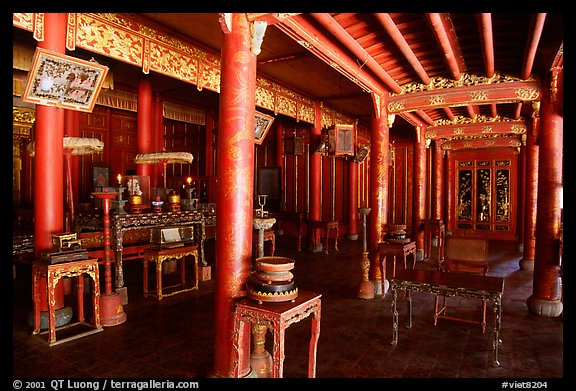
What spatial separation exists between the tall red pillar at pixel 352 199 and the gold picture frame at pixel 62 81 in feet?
29.0

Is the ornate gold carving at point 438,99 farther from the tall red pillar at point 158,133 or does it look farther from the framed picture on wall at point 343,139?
the tall red pillar at point 158,133

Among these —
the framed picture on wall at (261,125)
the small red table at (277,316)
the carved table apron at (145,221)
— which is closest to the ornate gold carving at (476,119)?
the framed picture on wall at (261,125)

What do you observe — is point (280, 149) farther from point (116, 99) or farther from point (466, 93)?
point (466, 93)

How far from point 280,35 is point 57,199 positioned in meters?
3.72

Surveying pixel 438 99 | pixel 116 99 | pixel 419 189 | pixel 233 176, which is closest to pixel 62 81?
pixel 233 176

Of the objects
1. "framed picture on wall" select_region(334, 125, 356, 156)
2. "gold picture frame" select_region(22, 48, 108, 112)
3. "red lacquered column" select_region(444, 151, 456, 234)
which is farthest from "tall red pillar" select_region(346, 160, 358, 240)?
"gold picture frame" select_region(22, 48, 108, 112)

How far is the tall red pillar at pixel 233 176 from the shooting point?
9.85 ft

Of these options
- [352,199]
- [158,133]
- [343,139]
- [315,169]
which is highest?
[158,133]

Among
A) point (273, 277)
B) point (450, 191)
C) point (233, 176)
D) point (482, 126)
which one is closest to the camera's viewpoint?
point (273, 277)

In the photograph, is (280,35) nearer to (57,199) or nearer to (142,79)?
(142,79)

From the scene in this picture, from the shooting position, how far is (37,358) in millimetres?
3426

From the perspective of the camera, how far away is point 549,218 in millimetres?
5117

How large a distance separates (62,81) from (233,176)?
8.96 feet
